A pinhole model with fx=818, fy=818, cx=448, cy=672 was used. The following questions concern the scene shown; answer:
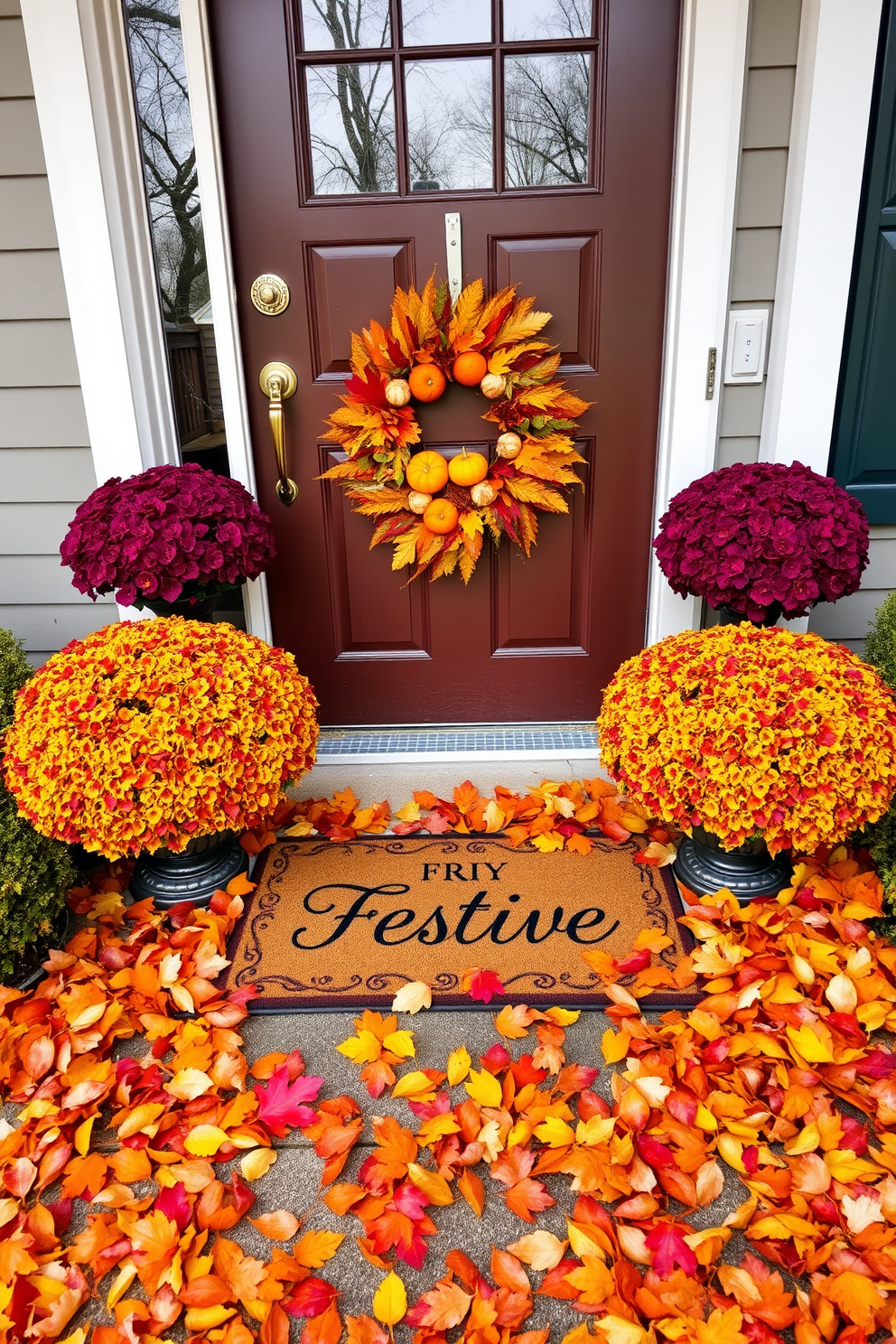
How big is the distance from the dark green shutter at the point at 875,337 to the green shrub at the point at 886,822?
0.38 meters

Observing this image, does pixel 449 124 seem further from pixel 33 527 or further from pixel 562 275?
pixel 33 527

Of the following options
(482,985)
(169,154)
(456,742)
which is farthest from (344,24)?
(482,985)

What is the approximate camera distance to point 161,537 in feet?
6.15

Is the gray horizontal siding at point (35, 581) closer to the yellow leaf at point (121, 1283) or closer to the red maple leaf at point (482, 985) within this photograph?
the red maple leaf at point (482, 985)

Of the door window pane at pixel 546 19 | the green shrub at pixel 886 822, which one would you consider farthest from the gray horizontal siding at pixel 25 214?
the green shrub at pixel 886 822

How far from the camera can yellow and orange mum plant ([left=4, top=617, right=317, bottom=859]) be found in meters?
1.57

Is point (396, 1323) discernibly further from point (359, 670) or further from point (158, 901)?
point (359, 670)

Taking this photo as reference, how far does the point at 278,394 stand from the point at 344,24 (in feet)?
2.85

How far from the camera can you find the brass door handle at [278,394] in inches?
85.8

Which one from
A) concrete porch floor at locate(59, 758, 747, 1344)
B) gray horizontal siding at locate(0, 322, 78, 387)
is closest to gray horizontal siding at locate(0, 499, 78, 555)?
gray horizontal siding at locate(0, 322, 78, 387)

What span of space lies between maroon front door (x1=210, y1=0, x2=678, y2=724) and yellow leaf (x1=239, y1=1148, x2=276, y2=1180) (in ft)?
4.85

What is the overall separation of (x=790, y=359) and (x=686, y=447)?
31 cm

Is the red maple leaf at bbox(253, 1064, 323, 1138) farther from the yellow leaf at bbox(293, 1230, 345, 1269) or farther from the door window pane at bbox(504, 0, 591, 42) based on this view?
the door window pane at bbox(504, 0, 591, 42)

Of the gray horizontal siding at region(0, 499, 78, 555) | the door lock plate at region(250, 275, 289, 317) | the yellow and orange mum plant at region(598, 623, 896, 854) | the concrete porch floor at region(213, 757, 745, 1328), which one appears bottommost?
the concrete porch floor at region(213, 757, 745, 1328)
